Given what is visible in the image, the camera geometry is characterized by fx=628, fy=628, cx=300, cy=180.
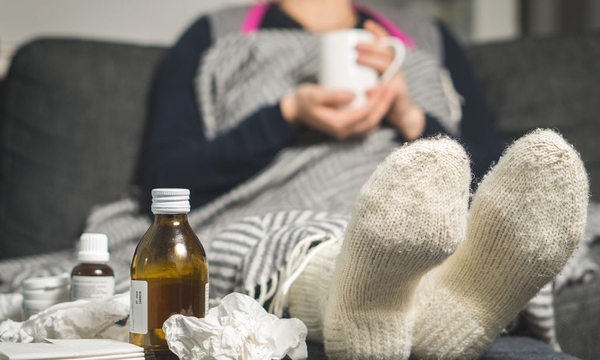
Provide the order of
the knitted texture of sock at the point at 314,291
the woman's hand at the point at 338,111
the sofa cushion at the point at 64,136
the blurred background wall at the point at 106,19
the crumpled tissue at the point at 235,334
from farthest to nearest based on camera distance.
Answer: the blurred background wall at the point at 106,19, the sofa cushion at the point at 64,136, the woman's hand at the point at 338,111, the knitted texture of sock at the point at 314,291, the crumpled tissue at the point at 235,334

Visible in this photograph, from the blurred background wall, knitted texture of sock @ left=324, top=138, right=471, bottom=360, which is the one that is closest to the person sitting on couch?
knitted texture of sock @ left=324, top=138, right=471, bottom=360

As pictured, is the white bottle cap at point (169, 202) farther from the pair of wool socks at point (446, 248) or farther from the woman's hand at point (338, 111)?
the woman's hand at point (338, 111)

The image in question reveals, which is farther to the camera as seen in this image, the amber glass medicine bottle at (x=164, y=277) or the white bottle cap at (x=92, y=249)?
the white bottle cap at (x=92, y=249)

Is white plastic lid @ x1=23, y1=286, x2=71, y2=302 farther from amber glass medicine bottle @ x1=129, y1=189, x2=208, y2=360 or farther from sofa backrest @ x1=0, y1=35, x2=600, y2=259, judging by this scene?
sofa backrest @ x1=0, y1=35, x2=600, y2=259

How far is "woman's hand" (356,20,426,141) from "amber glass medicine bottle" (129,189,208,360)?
22.1 inches

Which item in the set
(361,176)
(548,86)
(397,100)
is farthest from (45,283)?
(548,86)

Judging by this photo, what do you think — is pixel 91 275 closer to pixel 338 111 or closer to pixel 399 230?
pixel 399 230

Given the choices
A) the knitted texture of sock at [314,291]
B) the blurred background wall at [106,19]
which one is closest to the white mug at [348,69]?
the knitted texture of sock at [314,291]

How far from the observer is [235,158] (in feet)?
3.22

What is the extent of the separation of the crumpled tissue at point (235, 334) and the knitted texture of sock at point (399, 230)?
0.18ft

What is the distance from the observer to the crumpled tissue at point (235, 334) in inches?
18.1

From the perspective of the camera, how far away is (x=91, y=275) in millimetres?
589

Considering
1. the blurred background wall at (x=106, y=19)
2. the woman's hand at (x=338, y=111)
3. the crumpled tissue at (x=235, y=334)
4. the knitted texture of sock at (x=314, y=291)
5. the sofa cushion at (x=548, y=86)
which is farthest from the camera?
the blurred background wall at (x=106, y=19)

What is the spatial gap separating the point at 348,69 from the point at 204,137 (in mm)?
281
